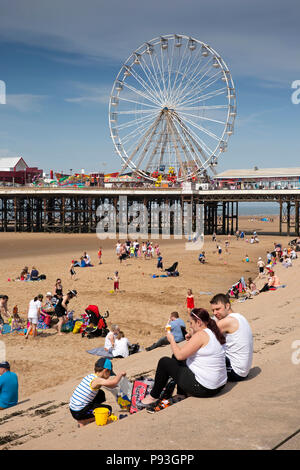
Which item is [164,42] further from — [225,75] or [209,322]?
[209,322]

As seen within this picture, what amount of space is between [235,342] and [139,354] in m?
4.12

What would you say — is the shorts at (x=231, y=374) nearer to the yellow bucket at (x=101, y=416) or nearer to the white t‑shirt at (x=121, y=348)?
the yellow bucket at (x=101, y=416)

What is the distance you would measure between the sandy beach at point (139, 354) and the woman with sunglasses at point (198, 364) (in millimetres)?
170

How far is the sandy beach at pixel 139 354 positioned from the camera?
159 inches

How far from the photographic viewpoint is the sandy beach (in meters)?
4.05

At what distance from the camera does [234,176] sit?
5722 centimetres

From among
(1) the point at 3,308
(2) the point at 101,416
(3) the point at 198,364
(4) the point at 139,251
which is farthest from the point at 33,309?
(4) the point at 139,251

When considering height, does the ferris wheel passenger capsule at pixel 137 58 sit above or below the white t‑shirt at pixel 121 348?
above

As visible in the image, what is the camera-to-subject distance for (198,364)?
450 cm

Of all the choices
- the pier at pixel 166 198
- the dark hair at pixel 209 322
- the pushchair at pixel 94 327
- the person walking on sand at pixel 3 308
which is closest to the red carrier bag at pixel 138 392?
the dark hair at pixel 209 322

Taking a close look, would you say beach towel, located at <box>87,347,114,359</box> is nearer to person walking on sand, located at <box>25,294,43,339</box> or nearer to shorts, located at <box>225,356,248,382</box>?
person walking on sand, located at <box>25,294,43,339</box>

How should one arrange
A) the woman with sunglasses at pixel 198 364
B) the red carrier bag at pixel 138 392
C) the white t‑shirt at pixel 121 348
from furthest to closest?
the white t‑shirt at pixel 121 348, the red carrier bag at pixel 138 392, the woman with sunglasses at pixel 198 364

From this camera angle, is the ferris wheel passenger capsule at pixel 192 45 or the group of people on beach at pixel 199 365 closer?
the group of people on beach at pixel 199 365
